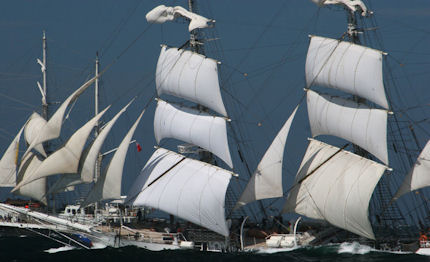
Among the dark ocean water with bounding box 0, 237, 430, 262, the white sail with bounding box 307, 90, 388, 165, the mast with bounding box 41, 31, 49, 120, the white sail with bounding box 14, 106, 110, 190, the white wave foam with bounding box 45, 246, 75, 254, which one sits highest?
the mast with bounding box 41, 31, 49, 120

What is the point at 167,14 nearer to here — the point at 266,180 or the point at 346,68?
the point at 346,68

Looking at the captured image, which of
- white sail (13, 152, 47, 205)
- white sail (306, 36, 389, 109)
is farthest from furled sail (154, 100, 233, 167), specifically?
white sail (13, 152, 47, 205)

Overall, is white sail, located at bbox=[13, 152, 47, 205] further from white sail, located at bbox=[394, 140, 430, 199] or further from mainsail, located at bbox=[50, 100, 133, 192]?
white sail, located at bbox=[394, 140, 430, 199]

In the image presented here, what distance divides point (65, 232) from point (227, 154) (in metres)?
13.5

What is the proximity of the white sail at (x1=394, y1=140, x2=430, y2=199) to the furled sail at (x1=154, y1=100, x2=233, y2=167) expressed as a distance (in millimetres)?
13099

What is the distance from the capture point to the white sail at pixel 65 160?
232 feet

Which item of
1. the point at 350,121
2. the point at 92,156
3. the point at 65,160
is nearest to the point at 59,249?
the point at 65,160

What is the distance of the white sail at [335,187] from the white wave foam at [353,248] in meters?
1.38

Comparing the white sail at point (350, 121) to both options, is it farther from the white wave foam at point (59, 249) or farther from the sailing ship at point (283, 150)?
the white wave foam at point (59, 249)

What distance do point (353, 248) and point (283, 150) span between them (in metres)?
8.62

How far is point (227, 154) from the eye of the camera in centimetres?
7188

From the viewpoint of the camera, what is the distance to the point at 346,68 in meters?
71.6

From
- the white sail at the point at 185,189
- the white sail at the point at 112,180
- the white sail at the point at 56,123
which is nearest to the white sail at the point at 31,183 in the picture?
the white sail at the point at 56,123

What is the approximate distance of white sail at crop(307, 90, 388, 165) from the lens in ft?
230
